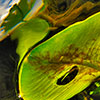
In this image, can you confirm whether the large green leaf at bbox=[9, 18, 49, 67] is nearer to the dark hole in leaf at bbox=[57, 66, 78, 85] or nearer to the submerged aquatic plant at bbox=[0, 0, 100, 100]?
the submerged aquatic plant at bbox=[0, 0, 100, 100]

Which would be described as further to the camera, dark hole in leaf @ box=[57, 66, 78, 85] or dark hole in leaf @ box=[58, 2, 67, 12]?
dark hole in leaf @ box=[57, 66, 78, 85]

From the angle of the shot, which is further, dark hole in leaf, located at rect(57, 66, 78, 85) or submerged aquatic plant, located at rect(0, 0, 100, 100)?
dark hole in leaf, located at rect(57, 66, 78, 85)

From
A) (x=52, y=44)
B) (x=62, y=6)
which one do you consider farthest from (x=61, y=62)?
(x=62, y=6)

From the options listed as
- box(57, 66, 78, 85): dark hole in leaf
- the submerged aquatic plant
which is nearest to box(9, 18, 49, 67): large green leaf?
the submerged aquatic plant

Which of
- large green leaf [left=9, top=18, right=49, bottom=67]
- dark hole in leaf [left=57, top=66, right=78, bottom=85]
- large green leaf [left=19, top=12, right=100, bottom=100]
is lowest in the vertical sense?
dark hole in leaf [left=57, top=66, right=78, bottom=85]

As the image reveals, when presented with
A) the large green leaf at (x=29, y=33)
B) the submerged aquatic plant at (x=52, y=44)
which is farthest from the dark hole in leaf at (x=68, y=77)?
the large green leaf at (x=29, y=33)

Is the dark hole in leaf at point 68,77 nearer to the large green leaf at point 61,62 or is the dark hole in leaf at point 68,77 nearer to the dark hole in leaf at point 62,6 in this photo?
the large green leaf at point 61,62

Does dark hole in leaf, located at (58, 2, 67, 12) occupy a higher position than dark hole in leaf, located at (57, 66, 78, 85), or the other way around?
dark hole in leaf, located at (58, 2, 67, 12)
